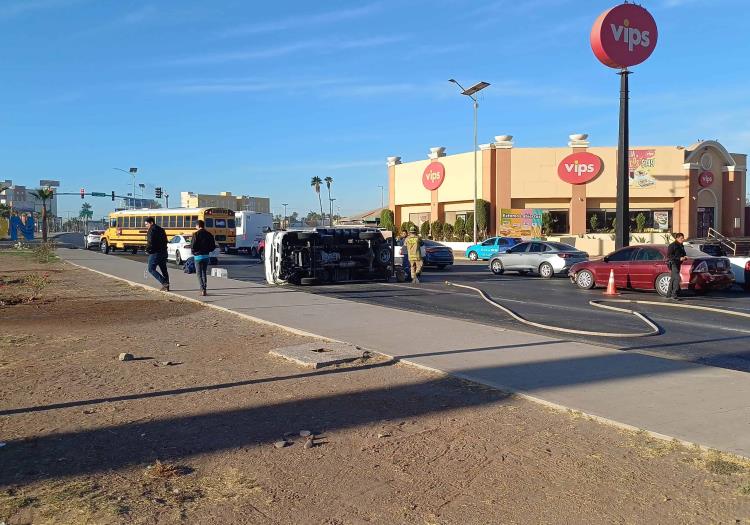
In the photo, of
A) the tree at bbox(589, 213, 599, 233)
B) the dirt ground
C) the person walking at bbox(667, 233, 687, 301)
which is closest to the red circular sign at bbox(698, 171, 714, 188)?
the tree at bbox(589, 213, 599, 233)

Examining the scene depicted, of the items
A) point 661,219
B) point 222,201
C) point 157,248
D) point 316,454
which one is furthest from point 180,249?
point 222,201

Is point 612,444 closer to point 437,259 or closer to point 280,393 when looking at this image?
point 280,393

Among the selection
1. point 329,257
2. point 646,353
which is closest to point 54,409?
point 646,353

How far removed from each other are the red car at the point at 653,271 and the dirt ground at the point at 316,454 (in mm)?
11774

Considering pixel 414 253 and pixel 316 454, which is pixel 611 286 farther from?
pixel 316 454

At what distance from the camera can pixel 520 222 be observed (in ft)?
155

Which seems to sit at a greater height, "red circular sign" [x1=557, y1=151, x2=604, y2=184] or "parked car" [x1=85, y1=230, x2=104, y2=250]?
"red circular sign" [x1=557, y1=151, x2=604, y2=184]

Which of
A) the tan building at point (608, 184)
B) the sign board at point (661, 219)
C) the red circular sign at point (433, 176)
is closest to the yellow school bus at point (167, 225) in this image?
the red circular sign at point (433, 176)

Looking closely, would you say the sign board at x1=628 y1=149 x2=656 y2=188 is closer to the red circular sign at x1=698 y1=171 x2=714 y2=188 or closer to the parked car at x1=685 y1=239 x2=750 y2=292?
the red circular sign at x1=698 y1=171 x2=714 y2=188

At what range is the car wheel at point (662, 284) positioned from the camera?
57.2ft

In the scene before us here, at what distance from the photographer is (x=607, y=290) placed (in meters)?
18.8

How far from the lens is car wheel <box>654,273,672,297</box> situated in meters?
17.4

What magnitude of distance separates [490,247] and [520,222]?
1100cm

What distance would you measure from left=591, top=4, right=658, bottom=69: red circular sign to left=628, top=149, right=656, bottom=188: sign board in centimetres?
A: 1930
